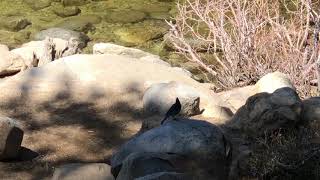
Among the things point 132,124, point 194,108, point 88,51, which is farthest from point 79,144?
point 88,51

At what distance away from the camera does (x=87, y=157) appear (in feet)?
14.9

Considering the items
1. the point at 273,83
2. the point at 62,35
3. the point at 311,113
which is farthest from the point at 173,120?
the point at 62,35

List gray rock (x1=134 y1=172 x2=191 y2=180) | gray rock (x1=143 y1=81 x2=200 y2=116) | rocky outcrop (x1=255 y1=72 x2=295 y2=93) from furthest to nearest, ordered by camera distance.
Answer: rocky outcrop (x1=255 y1=72 x2=295 y2=93) → gray rock (x1=143 y1=81 x2=200 y2=116) → gray rock (x1=134 y1=172 x2=191 y2=180)

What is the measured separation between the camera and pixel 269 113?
475 centimetres

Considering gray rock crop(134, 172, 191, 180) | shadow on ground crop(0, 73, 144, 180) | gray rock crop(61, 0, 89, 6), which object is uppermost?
gray rock crop(134, 172, 191, 180)

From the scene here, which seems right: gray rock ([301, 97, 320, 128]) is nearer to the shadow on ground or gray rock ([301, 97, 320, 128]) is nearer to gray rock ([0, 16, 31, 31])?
the shadow on ground

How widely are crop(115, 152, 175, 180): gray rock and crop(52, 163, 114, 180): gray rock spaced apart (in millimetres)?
320

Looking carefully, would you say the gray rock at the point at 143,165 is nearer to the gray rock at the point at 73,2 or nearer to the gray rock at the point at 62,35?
the gray rock at the point at 62,35

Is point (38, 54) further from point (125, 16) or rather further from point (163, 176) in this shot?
point (163, 176)

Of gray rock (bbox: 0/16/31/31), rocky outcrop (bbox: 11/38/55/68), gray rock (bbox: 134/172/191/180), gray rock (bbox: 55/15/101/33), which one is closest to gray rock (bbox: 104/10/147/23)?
gray rock (bbox: 55/15/101/33)

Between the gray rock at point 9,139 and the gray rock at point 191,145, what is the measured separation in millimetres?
834

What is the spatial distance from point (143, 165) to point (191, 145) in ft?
1.30

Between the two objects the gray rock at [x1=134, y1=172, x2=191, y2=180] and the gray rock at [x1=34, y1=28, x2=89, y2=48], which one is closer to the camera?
the gray rock at [x1=134, y1=172, x2=191, y2=180]

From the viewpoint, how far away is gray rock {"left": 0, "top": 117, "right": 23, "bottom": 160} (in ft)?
13.5
